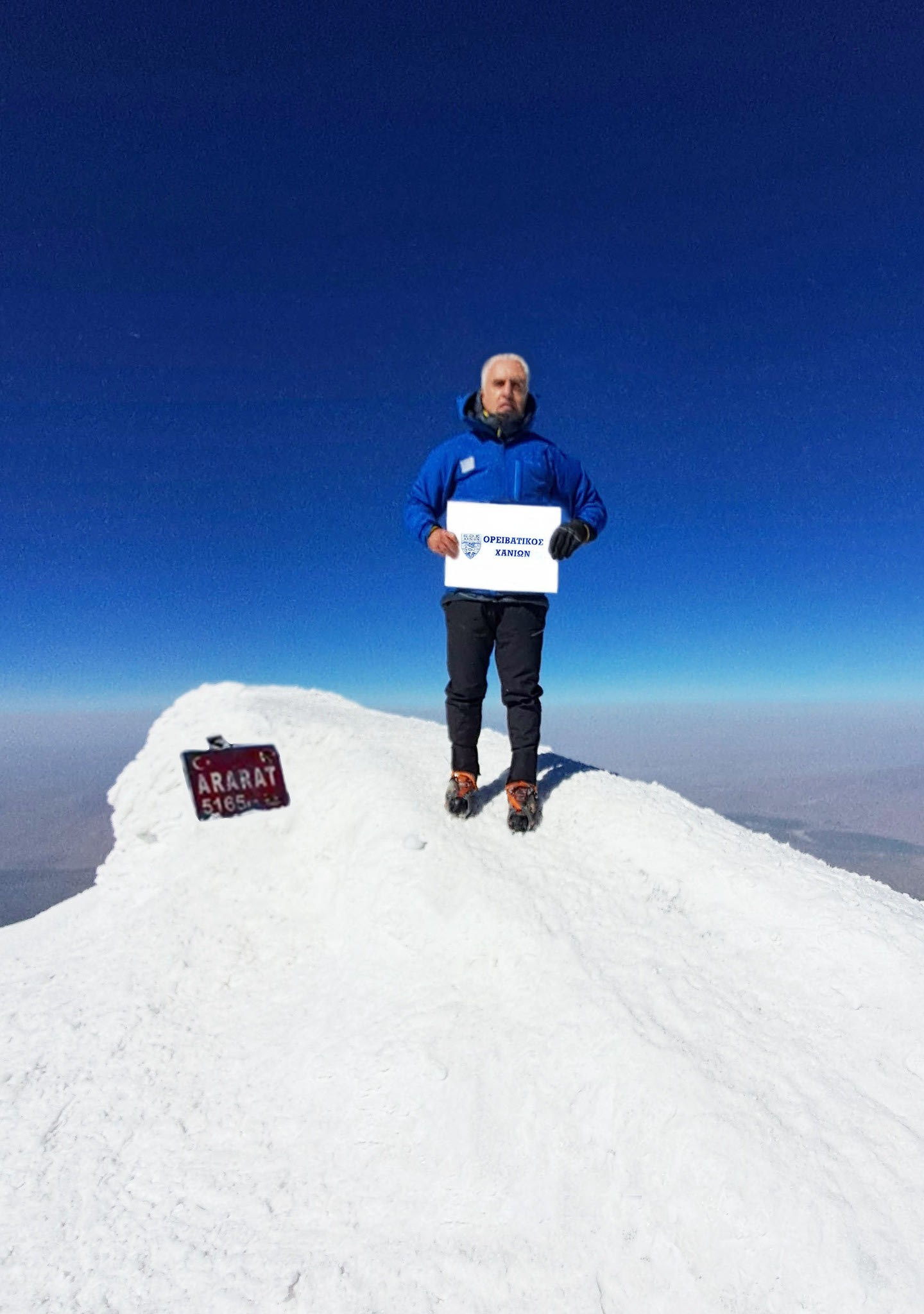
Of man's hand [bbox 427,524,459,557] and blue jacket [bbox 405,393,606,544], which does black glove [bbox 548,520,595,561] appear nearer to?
blue jacket [bbox 405,393,606,544]

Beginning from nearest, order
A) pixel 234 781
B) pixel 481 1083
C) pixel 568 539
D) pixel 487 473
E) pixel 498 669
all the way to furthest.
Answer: pixel 481 1083, pixel 568 539, pixel 487 473, pixel 498 669, pixel 234 781

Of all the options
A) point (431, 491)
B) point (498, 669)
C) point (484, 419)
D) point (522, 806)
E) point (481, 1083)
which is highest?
point (484, 419)

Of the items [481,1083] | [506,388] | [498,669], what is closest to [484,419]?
[506,388]

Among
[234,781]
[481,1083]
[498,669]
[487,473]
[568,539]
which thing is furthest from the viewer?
[234,781]

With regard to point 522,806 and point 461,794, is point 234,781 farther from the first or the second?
point 522,806

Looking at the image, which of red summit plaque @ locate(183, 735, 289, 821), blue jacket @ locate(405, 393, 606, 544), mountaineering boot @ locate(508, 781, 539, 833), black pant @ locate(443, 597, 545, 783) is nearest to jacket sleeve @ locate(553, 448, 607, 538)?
blue jacket @ locate(405, 393, 606, 544)

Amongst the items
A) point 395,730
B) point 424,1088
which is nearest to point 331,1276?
point 424,1088

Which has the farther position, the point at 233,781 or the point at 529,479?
the point at 233,781
